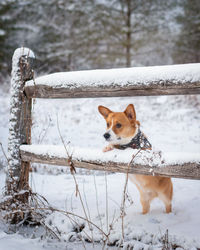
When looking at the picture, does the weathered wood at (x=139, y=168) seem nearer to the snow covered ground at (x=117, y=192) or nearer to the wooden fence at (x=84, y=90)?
the wooden fence at (x=84, y=90)

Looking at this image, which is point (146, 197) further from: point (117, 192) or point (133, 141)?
point (117, 192)

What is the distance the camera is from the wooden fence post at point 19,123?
2516 millimetres

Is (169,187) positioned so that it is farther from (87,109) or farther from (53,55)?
(53,55)

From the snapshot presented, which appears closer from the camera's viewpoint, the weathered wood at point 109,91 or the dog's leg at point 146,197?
the weathered wood at point 109,91

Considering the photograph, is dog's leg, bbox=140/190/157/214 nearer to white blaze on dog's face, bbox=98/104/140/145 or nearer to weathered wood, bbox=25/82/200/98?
white blaze on dog's face, bbox=98/104/140/145

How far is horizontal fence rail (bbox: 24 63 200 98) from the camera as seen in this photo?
1.77 metres

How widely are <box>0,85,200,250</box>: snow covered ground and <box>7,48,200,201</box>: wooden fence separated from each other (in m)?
0.22

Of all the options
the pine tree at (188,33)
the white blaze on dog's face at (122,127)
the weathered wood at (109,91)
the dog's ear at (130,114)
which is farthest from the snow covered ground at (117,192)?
the pine tree at (188,33)

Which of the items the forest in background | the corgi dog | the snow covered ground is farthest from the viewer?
the forest in background

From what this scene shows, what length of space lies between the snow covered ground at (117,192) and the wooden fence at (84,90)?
0.22 meters

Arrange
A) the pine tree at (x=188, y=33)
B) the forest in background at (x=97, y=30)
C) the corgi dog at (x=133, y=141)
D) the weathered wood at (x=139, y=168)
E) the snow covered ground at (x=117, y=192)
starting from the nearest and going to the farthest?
1. the weathered wood at (x=139, y=168)
2. the snow covered ground at (x=117, y=192)
3. the corgi dog at (x=133, y=141)
4. the forest in background at (x=97, y=30)
5. the pine tree at (x=188, y=33)

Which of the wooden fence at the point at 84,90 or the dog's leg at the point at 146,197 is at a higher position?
the wooden fence at the point at 84,90

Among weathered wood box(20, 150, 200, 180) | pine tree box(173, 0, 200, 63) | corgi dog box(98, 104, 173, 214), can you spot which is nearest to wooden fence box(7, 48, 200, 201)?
weathered wood box(20, 150, 200, 180)

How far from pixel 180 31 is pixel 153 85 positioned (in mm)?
16098
